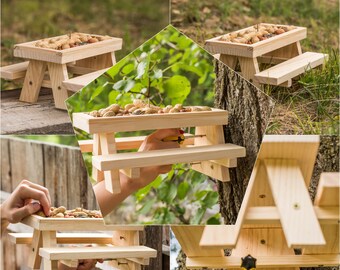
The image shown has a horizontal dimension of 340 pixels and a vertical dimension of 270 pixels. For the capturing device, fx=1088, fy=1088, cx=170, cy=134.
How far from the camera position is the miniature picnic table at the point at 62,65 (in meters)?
1.97

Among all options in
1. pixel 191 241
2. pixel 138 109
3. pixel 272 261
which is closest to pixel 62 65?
pixel 138 109

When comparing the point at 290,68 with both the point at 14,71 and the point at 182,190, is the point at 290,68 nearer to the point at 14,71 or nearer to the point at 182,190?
the point at 182,190

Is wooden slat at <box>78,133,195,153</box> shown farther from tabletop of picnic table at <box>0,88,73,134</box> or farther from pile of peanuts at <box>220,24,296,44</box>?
pile of peanuts at <box>220,24,296,44</box>

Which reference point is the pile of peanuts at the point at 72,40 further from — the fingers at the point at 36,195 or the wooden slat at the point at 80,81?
the fingers at the point at 36,195

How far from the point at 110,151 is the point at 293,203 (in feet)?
1.08

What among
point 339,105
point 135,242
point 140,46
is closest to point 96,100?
point 140,46

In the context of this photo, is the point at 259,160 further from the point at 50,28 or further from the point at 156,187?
the point at 50,28

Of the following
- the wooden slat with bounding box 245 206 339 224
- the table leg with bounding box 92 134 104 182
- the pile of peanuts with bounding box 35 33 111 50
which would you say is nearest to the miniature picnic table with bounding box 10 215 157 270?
the table leg with bounding box 92 134 104 182

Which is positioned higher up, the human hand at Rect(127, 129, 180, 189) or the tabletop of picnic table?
the tabletop of picnic table

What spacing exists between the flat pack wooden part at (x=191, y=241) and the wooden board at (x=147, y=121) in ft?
0.65

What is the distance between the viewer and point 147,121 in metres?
1.88

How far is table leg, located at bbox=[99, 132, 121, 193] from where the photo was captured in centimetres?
189

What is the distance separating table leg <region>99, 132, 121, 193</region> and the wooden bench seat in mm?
281

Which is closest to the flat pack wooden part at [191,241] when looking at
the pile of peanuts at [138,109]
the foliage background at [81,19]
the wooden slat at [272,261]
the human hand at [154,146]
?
the wooden slat at [272,261]
